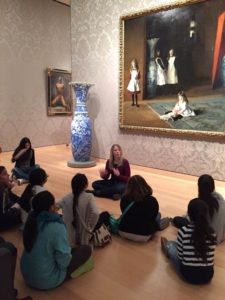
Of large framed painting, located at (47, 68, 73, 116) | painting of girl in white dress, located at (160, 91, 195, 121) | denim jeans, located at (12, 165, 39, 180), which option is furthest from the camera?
large framed painting, located at (47, 68, 73, 116)

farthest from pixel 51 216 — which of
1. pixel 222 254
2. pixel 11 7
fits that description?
pixel 11 7

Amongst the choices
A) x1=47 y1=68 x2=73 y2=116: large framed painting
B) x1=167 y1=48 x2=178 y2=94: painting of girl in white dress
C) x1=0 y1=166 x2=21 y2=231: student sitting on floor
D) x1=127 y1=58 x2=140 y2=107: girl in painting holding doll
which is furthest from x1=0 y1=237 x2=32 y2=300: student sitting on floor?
x1=47 y1=68 x2=73 y2=116: large framed painting

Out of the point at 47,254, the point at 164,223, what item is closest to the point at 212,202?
the point at 164,223

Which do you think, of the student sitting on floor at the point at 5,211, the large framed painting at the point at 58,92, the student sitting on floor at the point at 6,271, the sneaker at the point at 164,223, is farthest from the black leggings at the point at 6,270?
the large framed painting at the point at 58,92

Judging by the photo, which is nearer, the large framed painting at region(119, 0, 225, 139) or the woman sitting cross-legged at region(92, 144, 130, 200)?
the woman sitting cross-legged at region(92, 144, 130, 200)

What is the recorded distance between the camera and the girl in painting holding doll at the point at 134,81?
5691 millimetres

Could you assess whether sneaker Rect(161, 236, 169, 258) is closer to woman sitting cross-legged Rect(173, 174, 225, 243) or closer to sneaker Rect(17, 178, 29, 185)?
woman sitting cross-legged Rect(173, 174, 225, 243)

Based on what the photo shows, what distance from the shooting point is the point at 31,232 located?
77.7 inches

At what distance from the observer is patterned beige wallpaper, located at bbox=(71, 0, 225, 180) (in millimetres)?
5187

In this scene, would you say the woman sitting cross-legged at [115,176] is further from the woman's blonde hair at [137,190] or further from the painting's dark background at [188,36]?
the painting's dark background at [188,36]

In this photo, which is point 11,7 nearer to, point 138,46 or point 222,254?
point 138,46

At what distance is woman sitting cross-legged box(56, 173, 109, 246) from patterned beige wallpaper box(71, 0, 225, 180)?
2997 millimetres

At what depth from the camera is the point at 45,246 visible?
6.49 ft

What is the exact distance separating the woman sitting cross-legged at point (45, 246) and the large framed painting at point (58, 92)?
6900mm
